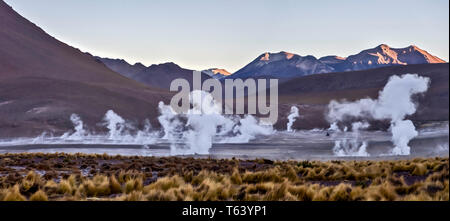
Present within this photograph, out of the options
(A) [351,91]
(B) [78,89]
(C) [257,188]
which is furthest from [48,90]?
(C) [257,188]

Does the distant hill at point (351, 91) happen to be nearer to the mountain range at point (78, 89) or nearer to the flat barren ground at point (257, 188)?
the mountain range at point (78, 89)

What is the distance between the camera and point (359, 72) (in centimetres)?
15188

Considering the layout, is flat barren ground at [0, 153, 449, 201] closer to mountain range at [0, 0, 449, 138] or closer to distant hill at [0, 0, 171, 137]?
mountain range at [0, 0, 449, 138]

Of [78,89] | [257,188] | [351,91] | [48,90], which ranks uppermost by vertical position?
[351,91]

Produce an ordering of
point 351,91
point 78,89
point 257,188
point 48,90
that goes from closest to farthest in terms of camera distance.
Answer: point 257,188, point 48,90, point 78,89, point 351,91

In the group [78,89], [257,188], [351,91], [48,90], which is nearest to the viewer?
[257,188]

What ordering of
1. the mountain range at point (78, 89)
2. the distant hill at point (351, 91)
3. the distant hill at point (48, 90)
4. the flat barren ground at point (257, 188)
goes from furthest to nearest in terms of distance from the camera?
the distant hill at point (48, 90)
the mountain range at point (78, 89)
the distant hill at point (351, 91)
the flat barren ground at point (257, 188)

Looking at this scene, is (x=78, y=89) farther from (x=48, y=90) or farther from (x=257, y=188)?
(x=257, y=188)

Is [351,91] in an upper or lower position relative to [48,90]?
upper

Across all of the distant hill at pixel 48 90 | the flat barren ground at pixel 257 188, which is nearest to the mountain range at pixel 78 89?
the distant hill at pixel 48 90

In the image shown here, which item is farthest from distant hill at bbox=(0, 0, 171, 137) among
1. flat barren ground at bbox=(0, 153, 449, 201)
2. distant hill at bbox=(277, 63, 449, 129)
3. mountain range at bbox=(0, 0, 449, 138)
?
flat barren ground at bbox=(0, 153, 449, 201)

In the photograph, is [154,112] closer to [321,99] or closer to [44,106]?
[44,106]

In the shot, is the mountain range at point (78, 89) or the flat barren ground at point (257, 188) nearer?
the flat barren ground at point (257, 188)
